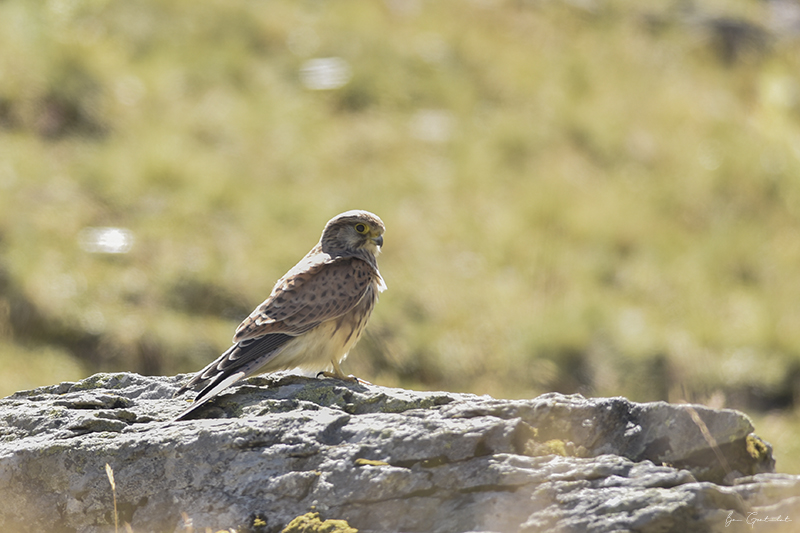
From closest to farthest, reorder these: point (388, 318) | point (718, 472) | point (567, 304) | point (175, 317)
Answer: point (718, 472) → point (175, 317) → point (388, 318) → point (567, 304)

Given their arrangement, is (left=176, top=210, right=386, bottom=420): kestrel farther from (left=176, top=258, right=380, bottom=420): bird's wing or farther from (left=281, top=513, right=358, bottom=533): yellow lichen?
(left=281, top=513, right=358, bottom=533): yellow lichen

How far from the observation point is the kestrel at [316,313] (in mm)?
4035

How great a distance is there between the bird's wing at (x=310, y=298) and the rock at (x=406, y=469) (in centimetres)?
81

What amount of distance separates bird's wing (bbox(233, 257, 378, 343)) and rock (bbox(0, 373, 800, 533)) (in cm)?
81

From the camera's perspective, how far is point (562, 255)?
10.7m

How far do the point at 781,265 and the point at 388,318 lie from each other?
593 cm

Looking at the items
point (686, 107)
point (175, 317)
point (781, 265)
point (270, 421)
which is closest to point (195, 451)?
point (270, 421)

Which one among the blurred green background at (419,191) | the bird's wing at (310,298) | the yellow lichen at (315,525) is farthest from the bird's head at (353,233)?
the blurred green background at (419,191)

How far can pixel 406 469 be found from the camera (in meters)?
3.11

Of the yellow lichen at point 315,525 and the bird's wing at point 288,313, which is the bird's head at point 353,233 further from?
the yellow lichen at point 315,525

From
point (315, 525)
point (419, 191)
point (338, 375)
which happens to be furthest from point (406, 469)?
point (419, 191)

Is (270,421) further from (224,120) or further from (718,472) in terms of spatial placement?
(224,120)

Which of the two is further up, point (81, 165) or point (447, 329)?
point (81, 165)

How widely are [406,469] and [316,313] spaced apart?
1.50 m
